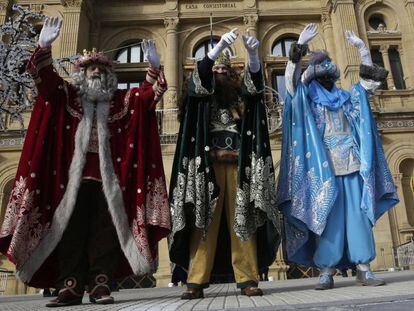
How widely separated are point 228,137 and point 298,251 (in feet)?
4.72

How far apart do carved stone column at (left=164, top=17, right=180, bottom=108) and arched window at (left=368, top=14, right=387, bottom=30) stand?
709cm

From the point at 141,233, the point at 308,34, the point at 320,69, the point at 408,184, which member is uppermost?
the point at 408,184

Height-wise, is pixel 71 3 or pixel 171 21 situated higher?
pixel 71 3

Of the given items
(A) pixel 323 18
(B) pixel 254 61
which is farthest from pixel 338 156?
Answer: (A) pixel 323 18

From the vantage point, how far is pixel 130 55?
16719mm

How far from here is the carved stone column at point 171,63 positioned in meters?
15.0

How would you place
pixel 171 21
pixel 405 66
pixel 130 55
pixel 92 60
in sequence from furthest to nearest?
pixel 130 55, pixel 171 21, pixel 405 66, pixel 92 60

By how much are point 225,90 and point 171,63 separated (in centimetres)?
1185

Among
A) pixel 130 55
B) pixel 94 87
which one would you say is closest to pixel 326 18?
pixel 130 55

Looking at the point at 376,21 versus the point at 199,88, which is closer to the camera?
the point at 199,88

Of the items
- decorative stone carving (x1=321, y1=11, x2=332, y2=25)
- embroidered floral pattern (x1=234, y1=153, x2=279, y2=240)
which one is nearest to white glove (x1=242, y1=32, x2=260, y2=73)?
embroidered floral pattern (x1=234, y1=153, x2=279, y2=240)

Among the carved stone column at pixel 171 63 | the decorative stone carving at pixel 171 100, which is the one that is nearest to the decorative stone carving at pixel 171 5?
the carved stone column at pixel 171 63

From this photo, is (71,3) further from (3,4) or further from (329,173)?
(329,173)

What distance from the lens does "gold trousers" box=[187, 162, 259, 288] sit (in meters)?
3.62
